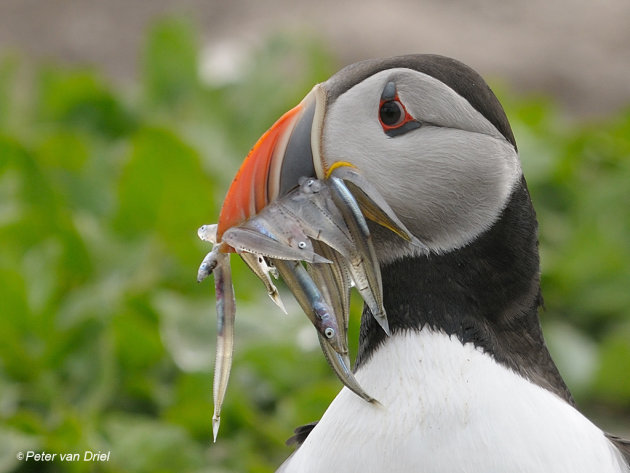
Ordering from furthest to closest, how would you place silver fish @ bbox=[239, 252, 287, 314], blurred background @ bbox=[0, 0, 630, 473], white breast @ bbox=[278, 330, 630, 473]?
blurred background @ bbox=[0, 0, 630, 473]
silver fish @ bbox=[239, 252, 287, 314]
white breast @ bbox=[278, 330, 630, 473]

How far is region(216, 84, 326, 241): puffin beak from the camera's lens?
2.16m

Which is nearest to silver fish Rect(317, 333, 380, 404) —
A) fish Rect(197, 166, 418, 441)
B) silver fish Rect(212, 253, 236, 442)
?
fish Rect(197, 166, 418, 441)

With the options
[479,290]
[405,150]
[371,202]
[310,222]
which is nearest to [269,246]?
[310,222]

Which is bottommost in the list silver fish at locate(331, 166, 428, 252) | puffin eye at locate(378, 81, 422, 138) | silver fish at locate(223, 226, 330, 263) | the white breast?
the white breast

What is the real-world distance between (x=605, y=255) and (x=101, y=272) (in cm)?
211

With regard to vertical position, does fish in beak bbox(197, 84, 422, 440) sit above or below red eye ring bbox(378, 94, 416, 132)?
below

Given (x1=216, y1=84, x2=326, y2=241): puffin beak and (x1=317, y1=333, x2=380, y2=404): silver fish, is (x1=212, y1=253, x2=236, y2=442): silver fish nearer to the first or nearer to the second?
(x1=216, y1=84, x2=326, y2=241): puffin beak

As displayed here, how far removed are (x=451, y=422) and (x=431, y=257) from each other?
12.9 inches

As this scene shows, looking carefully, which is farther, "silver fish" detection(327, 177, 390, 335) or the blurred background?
the blurred background

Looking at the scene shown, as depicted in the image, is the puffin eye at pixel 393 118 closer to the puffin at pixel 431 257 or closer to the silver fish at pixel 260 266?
the puffin at pixel 431 257

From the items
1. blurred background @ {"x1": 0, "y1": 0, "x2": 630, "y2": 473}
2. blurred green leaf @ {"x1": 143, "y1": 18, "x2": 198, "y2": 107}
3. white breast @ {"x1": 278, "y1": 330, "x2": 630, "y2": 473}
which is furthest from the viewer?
blurred green leaf @ {"x1": 143, "y1": 18, "x2": 198, "y2": 107}

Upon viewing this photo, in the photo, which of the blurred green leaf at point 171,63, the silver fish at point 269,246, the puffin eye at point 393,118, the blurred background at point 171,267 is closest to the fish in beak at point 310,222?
the silver fish at point 269,246

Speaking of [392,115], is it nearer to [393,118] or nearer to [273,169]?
[393,118]

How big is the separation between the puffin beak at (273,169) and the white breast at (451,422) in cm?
38
